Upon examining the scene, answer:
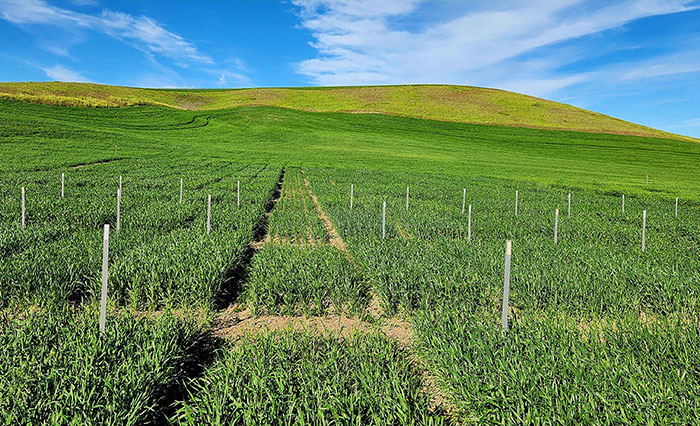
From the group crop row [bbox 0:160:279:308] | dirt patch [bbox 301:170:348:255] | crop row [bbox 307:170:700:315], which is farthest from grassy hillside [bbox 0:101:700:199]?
dirt patch [bbox 301:170:348:255]

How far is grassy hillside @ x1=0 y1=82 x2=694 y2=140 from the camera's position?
2928 inches

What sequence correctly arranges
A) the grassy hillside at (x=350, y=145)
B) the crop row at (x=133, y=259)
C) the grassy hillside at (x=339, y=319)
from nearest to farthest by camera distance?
the grassy hillside at (x=339, y=319)
the crop row at (x=133, y=259)
the grassy hillside at (x=350, y=145)

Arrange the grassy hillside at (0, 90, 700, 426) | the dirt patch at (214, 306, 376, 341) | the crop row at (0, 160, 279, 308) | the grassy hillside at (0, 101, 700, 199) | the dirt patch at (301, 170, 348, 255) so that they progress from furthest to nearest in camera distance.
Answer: the grassy hillside at (0, 101, 700, 199) → the dirt patch at (301, 170, 348, 255) → the crop row at (0, 160, 279, 308) → the dirt patch at (214, 306, 376, 341) → the grassy hillside at (0, 90, 700, 426)

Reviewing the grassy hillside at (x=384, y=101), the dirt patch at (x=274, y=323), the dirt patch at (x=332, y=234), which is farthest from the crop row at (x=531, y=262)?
the grassy hillside at (x=384, y=101)

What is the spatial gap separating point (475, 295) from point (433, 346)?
2116mm

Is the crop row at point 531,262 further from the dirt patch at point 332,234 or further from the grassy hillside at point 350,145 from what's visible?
the grassy hillside at point 350,145

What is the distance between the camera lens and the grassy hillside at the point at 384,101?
7438 centimetres

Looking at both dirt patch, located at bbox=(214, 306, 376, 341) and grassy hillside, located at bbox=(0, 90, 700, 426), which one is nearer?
grassy hillside, located at bbox=(0, 90, 700, 426)

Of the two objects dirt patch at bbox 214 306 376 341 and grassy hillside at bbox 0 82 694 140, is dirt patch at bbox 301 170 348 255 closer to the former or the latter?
dirt patch at bbox 214 306 376 341

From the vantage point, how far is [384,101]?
91.1m

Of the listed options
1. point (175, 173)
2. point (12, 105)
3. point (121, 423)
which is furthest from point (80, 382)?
point (12, 105)

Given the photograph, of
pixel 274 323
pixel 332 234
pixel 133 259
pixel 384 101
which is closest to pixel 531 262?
pixel 274 323

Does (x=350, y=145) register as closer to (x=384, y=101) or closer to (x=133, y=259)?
(x=384, y=101)

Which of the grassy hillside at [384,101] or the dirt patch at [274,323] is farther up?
the grassy hillside at [384,101]
